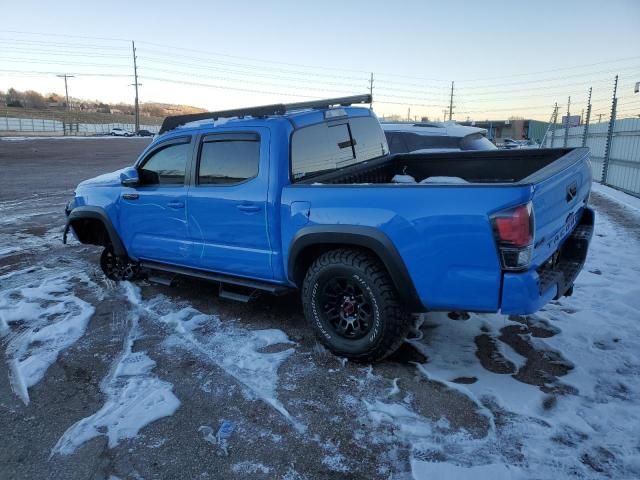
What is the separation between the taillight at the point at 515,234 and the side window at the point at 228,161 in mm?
2008

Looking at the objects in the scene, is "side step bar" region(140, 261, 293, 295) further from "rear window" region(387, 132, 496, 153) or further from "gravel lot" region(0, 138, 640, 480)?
"rear window" region(387, 132, 496, 153)

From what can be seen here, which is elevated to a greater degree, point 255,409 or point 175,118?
point 175,118

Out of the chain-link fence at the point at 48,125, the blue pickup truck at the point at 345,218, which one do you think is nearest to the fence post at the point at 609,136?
the blue pickup truck at the point at 345,218

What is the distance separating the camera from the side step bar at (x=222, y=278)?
4105mm

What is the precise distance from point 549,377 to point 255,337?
90.5 inches

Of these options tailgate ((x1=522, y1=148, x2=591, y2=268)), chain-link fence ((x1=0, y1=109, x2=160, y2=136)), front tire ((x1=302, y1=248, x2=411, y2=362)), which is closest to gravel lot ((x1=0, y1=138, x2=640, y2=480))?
front tire ((x1=302, y1=248, x2=411, y2=362))

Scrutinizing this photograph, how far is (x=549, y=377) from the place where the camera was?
3.34 metres

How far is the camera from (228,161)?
4.21m

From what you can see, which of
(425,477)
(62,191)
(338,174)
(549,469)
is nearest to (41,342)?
(338,174)

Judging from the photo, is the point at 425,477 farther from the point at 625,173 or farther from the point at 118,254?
the point at 625,173

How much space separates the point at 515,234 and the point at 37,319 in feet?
13.9

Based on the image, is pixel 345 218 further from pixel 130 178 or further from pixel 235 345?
pixel 130 178

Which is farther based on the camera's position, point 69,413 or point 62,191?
point 62,191

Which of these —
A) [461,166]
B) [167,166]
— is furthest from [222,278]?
[461,166]
